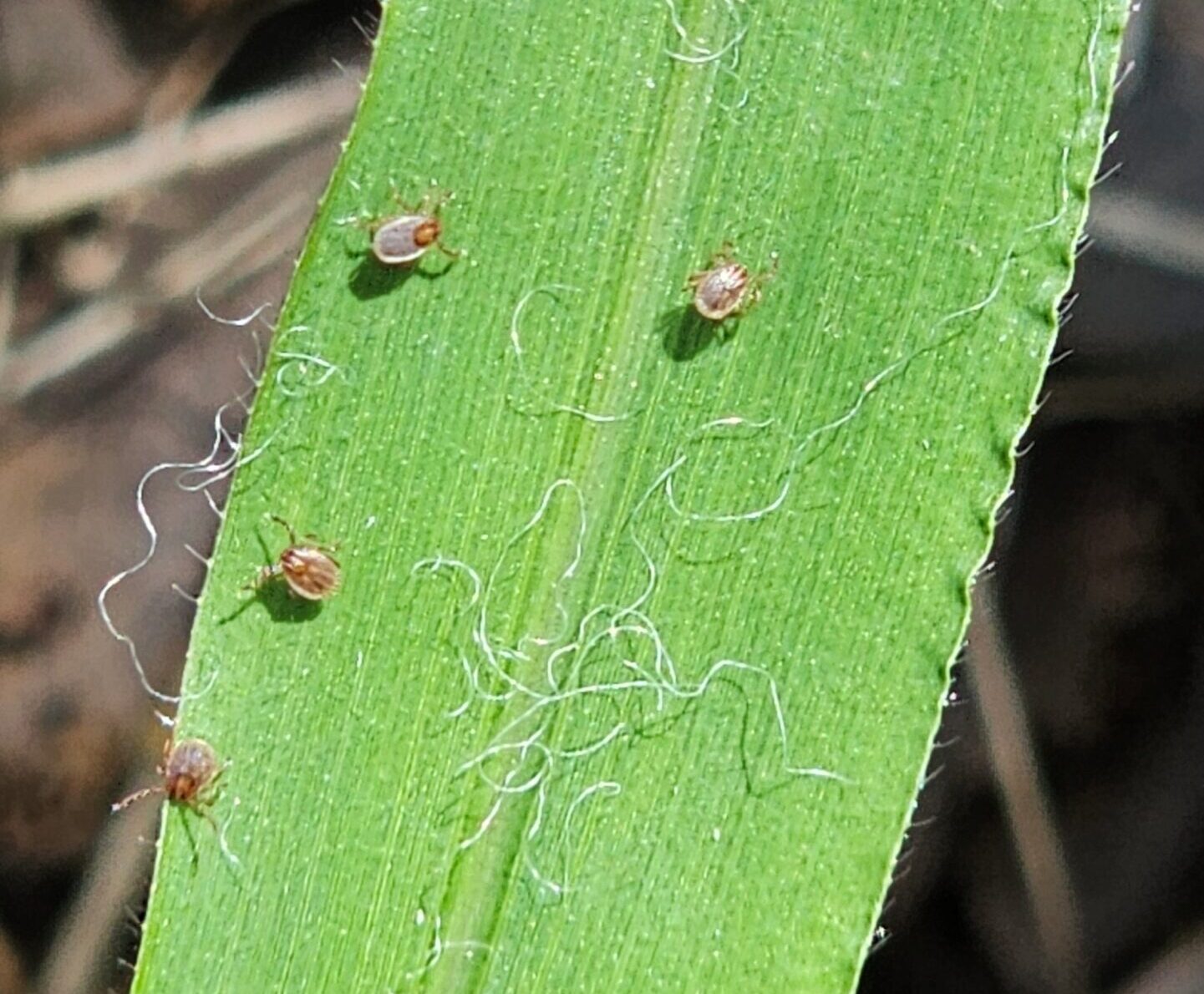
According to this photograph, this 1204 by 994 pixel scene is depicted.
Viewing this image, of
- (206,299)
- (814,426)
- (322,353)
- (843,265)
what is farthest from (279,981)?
(206,299)

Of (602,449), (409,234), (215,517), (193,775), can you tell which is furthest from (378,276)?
(215,517)

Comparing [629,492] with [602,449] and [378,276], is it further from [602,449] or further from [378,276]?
[378,276]

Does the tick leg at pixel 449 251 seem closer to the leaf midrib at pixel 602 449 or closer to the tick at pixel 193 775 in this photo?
the leaf midrib at pixel 602 449

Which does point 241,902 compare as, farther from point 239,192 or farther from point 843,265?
point 239,192

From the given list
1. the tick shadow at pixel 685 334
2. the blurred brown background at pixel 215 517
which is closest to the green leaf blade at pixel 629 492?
the tick shadow at pixel 685 334

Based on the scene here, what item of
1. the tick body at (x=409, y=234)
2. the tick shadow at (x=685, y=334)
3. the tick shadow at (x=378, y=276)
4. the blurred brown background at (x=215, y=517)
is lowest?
the blurred brown background at (x=215, y=517)

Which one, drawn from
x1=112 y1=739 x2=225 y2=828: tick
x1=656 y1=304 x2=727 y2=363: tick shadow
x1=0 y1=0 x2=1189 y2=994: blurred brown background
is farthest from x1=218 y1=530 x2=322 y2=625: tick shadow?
x1=0 y1=0 x2=1189 y2=994: blurred brown background
